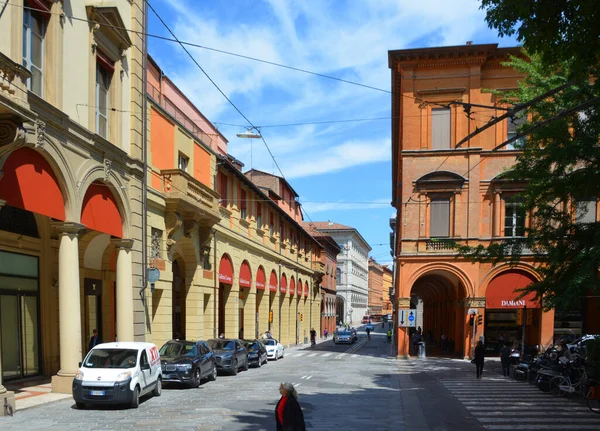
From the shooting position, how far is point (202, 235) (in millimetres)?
28406

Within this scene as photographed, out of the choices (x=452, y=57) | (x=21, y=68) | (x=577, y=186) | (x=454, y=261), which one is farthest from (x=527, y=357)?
(x=21, y=68)

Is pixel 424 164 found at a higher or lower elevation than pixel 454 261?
higher

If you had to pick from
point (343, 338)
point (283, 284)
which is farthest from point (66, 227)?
point (343, 338)

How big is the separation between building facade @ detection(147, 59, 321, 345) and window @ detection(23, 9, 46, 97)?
7357mm

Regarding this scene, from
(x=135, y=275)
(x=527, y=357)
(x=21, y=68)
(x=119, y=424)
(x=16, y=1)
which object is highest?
(x=16, y=1)

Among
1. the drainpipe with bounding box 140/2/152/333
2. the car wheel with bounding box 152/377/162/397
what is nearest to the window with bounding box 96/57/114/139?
the drainpipe with bounding box 140/2/152/333

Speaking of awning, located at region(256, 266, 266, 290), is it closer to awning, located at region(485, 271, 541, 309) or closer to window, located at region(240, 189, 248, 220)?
window, located at region(240, 189, 248, 220)

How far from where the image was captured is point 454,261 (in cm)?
3381

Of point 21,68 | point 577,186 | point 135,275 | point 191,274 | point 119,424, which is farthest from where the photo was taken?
point 191,274

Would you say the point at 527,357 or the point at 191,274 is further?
the point at 191,274

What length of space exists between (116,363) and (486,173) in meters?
24.9

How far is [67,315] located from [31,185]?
395 centimetres

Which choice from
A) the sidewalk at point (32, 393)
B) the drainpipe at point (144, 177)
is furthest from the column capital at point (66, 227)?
the drainpipe at point (144, 177)

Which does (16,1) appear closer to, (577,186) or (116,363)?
(116,363)
